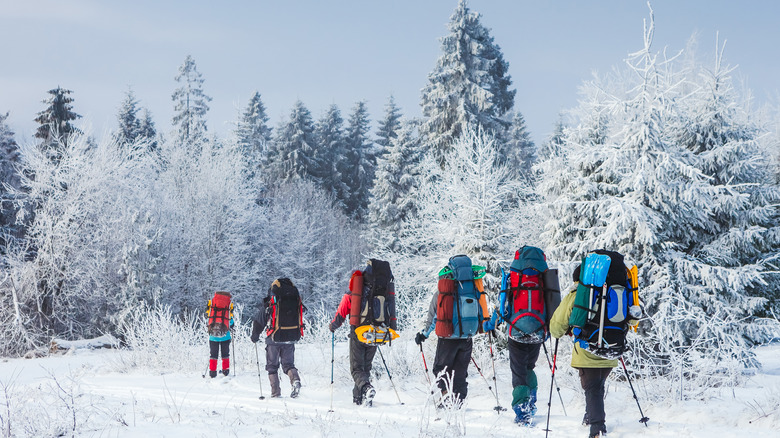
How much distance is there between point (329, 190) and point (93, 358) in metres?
27.5

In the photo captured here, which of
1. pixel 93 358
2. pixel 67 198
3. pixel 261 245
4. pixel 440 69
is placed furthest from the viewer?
pixel 261 245

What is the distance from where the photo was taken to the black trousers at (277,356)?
8984 millimetres

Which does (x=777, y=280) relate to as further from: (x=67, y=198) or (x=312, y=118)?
(x=312, y=118)

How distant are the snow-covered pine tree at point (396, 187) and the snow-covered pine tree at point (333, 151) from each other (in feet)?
40.9

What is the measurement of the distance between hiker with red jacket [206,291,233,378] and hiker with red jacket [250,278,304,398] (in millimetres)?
2001

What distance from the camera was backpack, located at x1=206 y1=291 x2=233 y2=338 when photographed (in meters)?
10.8

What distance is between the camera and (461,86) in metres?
27.6

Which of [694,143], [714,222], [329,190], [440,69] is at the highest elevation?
[440,69]

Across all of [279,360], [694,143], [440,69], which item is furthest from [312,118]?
[279,360]

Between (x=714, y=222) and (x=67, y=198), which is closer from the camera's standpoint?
(x=714, y=222)

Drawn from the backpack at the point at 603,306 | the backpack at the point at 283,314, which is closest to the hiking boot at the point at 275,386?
the backpack at the point at 283,314

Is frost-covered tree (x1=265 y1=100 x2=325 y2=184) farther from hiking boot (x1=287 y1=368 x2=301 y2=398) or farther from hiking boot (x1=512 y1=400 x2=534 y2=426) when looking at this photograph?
hiking boot (x1=512 y1=400 x2=534 y2=426)

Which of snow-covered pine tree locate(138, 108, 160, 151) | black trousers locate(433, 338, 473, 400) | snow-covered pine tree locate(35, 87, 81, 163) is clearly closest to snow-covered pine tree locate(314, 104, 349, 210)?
snow-covered pine tree locate(138, 108, 160, 151)

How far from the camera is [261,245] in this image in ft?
111
